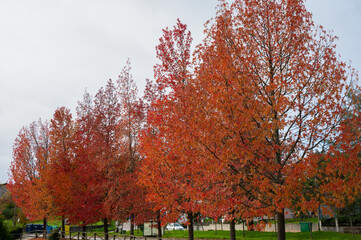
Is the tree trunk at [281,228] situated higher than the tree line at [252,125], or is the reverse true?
the tree line at [252,125]

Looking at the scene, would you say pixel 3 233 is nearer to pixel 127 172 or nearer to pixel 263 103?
pixel 127 172

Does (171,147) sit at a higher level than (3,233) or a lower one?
higher

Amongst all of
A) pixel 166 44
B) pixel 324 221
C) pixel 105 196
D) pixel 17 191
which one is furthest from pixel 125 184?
pixel 324 221

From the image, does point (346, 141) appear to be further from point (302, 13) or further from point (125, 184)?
point (125, 184)

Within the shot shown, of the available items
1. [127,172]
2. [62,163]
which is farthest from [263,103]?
[62,163]

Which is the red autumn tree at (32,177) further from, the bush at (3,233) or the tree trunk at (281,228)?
the tree trunk at (281,228)

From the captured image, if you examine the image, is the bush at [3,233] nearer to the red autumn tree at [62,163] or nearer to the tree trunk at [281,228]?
the red autumn tree at [62,163]

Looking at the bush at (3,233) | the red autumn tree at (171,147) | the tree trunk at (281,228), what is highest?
the red autumn tree at (171,147)

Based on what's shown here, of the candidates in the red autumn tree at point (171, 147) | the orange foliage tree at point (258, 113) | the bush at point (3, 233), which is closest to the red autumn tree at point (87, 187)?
the bush at point (3, 233)

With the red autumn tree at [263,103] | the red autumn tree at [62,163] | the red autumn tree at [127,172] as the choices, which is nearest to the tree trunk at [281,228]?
the red autumn tree at [263,103]

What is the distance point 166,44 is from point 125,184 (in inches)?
408

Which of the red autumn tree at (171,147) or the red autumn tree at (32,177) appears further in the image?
the red autumn tree at (32,177)

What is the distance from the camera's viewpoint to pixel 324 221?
33.1m

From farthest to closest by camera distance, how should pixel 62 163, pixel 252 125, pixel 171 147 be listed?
pixel 62 163, pixel 171 147, pixel 252 125
